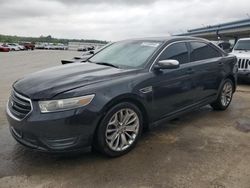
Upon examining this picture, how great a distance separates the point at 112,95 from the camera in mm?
3705

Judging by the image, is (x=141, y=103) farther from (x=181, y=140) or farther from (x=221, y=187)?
(x=221, y=187)

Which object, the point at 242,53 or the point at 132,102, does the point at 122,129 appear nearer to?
the point at 132,102

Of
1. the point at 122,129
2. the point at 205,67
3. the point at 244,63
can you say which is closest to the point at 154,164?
the point at 122,129

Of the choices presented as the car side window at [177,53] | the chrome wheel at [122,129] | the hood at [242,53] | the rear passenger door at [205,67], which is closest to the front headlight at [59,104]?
the chrome wheel at [122,129]

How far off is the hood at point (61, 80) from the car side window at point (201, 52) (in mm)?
1692

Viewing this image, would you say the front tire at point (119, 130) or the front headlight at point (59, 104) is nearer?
the front headlight at point (59, 104)

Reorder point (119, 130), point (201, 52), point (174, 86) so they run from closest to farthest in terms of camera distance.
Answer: point (119, 130)
point (174, 86)
point (201, 52)

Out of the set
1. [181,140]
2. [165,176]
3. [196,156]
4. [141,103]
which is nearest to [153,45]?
[141,103]

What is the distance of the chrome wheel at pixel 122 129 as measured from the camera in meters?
3.82

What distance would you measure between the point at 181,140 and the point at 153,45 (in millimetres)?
1588

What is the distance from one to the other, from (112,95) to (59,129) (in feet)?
2.59

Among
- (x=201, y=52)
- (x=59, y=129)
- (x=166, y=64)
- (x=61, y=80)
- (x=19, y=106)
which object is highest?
(x=201, y=52)

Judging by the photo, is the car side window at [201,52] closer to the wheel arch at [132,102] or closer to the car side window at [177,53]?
the car side window at [177,53]

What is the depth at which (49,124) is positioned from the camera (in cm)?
334
